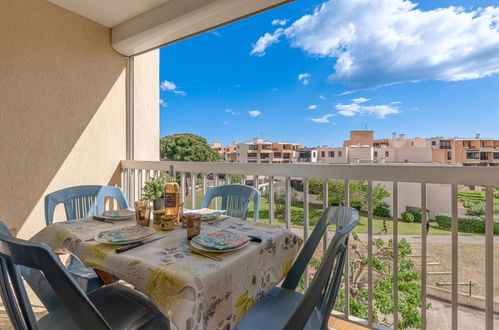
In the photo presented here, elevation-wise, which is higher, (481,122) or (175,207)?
(481,122)

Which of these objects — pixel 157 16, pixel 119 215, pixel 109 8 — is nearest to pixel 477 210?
pixel 119 215

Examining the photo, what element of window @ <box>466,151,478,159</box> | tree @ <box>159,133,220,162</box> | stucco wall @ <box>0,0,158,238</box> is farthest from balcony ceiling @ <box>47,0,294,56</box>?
window @ <box>466,151,478,159</box>

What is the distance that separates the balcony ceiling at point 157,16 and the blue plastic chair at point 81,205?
1655 millimetres

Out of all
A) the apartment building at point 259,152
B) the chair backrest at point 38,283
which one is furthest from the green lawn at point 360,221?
the chair backrest at point 38,283

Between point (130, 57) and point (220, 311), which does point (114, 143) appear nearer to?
point (130, 57)

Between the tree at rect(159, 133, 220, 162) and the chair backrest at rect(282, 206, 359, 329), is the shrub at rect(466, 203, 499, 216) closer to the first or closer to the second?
the chair backrest at rect(282, 206, 359, 329)

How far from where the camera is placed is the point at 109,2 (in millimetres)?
2539

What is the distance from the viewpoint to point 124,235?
1.11 metres

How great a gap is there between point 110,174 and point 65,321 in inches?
91.0

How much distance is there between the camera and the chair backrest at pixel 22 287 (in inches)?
25.8

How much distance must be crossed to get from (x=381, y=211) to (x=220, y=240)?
47.3 inches

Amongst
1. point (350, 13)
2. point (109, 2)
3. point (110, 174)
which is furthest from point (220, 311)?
point (109, 2)

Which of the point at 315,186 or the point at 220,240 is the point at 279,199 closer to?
the point at 315,186

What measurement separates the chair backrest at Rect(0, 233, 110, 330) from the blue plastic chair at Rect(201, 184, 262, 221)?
3.93 ft
